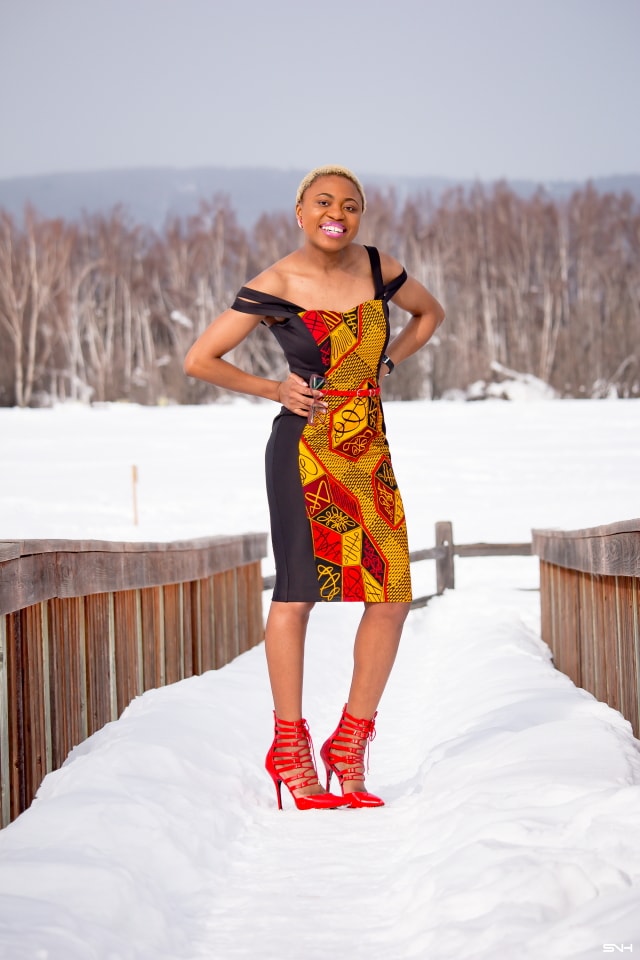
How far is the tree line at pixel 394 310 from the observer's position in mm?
43000

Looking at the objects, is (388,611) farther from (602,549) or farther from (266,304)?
(602,549)

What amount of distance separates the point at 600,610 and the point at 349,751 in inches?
58.0

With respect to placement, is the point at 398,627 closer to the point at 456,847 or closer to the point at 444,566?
the point at 456,847

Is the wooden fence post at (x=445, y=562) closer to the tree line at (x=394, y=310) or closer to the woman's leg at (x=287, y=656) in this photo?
the woman's leg at (x=287, y=656)

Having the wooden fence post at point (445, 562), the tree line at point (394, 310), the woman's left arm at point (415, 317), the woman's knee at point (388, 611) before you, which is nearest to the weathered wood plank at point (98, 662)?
the woman's knee at point (388, 611)

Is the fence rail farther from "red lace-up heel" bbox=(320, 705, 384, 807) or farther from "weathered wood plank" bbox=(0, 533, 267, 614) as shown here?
"red lace-up heel" bbox=(320, 705, 384, 807)

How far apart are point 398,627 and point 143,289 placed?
48.3 meters

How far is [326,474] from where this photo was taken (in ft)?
9.87

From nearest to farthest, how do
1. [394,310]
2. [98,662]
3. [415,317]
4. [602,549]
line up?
[415,317] < [98,662] < [602,549] < [394,310]

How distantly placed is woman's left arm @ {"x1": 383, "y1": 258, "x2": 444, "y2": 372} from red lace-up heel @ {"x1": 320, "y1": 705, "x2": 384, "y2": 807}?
1.01 m

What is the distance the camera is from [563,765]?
2715 mm

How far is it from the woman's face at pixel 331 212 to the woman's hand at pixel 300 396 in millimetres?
374

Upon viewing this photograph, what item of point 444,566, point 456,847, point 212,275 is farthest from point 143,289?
point 456,847

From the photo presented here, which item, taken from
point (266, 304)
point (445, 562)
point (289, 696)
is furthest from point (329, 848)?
point (445, 562)
